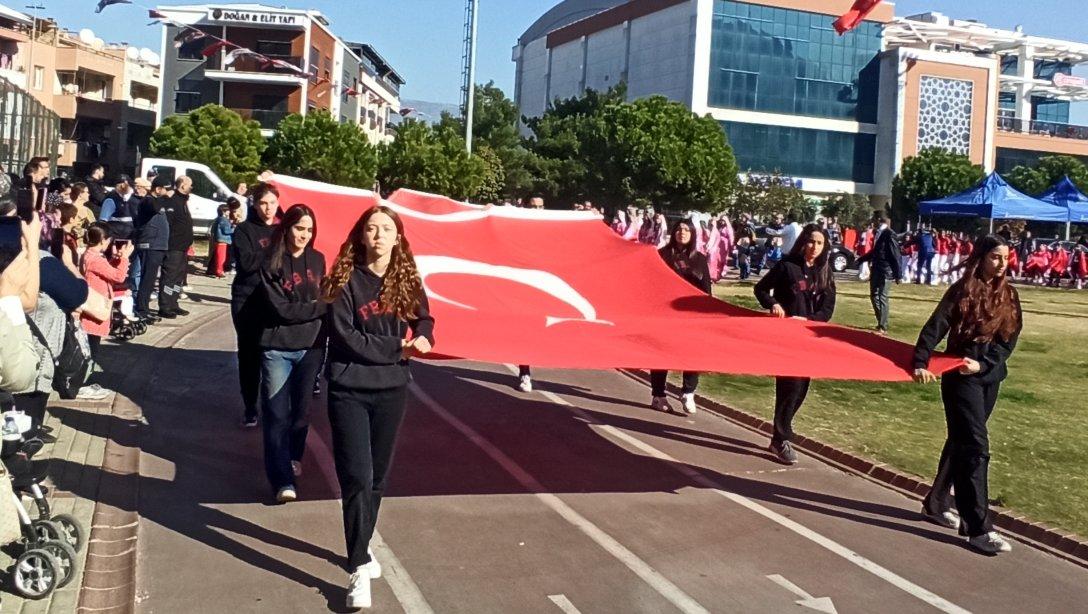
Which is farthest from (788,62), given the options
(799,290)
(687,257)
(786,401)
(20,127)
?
(786,401)

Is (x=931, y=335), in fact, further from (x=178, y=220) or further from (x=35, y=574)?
(x=178, y=220)

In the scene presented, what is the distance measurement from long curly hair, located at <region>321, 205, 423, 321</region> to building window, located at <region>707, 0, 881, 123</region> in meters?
81.0

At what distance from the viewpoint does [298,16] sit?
226 ft

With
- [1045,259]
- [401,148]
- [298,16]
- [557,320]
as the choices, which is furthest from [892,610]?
[298,16]

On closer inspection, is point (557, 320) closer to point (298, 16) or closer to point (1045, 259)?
point (1045, 259)

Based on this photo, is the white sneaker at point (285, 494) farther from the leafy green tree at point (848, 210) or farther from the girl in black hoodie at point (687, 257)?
the leafy green tree at point (848, 210)

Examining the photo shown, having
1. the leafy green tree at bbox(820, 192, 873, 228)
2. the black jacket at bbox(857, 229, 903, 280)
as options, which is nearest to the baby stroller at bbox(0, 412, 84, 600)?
the black jacket at bbox(857, 229, 903, 280)

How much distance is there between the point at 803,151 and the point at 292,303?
8360cm

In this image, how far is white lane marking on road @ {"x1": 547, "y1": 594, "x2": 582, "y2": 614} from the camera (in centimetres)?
588

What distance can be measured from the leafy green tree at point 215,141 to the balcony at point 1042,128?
71048 mm

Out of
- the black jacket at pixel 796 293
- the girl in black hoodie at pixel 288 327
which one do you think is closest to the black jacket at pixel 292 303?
the girl in black hoodie at pixel 288 327

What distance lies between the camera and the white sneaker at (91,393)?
34.4 ft

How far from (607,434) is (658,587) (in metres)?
4.20

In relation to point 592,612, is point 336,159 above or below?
above
